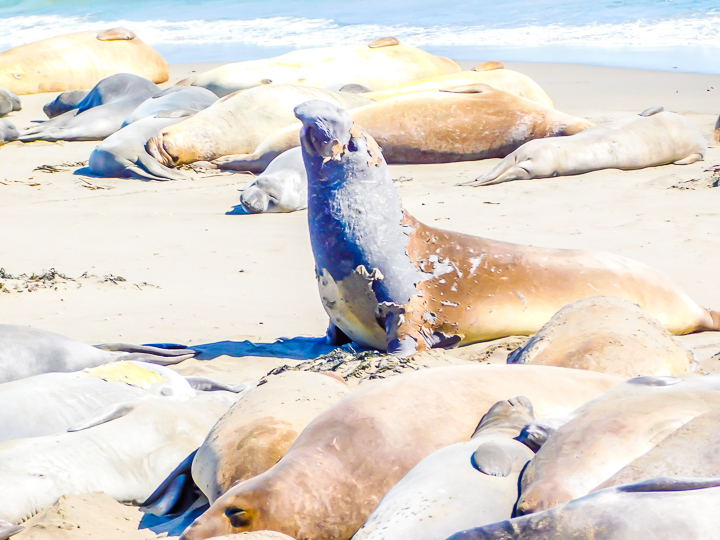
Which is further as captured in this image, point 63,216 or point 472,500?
point 63,216

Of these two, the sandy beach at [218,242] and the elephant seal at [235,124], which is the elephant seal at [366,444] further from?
the elephant seal at [235,124]

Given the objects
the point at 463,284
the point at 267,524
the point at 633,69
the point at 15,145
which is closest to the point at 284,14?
the point at 633,69

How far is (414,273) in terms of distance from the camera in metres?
4.51

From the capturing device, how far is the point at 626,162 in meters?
8.30

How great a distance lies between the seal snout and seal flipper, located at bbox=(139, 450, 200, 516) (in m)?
1.71

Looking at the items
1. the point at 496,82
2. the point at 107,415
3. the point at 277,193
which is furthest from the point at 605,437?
the point at 496,82

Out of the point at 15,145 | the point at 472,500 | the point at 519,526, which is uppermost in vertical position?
the point at 519,526

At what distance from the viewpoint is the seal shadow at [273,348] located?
14.5 feet

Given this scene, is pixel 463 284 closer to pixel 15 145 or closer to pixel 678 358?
pixel 678 358

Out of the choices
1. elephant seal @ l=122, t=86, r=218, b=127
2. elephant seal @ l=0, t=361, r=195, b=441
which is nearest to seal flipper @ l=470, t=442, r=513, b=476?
elephant seal @ l=0, t=361, r=195, b=441

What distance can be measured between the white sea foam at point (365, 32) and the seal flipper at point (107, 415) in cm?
1584

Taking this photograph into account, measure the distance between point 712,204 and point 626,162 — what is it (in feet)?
5.15

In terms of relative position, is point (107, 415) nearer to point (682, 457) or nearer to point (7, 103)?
point (682, 457)

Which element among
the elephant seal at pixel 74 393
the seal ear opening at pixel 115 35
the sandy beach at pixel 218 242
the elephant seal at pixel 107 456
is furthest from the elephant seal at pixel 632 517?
the seal ear opening at pixel 115 35
